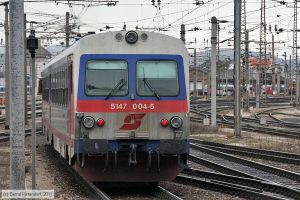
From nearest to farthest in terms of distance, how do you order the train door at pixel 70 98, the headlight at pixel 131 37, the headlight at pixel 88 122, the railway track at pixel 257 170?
the headlight at pixel 88 122 → the headlight at pixel 131 37 → the train door at pixel 70 98 → the railway track at pixel 257 170

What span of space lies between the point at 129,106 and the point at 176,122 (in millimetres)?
979

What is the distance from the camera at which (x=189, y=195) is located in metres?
12.6

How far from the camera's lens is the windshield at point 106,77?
12.2m

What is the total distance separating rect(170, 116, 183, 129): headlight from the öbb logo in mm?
611

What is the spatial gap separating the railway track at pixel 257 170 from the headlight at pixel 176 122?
304 cm

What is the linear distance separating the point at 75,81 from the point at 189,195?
3.25 meters

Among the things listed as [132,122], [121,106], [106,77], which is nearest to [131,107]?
[121,106]

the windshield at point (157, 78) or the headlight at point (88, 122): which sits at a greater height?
the windshield at point (157, 78)

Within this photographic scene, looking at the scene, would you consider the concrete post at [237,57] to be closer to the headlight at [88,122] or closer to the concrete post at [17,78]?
the headlight at [88,122]

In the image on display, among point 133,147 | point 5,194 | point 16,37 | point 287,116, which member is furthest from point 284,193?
point 287,116

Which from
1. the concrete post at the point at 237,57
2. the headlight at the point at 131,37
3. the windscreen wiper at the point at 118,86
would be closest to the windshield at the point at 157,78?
the windscreen wiper at the point at 118,86

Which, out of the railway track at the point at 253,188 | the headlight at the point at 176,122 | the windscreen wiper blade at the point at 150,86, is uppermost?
the windscreen wiper blade at the point at 150,86

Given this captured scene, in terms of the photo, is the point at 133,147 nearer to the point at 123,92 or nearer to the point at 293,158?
the point at 123,92

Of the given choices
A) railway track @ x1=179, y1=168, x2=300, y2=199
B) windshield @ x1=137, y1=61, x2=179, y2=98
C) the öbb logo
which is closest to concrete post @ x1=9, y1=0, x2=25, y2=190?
the öbb logo
